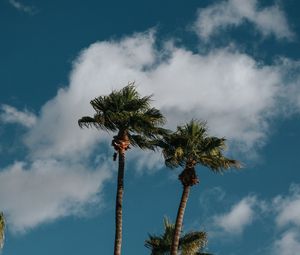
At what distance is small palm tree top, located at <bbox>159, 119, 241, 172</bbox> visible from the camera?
35594 millimetres

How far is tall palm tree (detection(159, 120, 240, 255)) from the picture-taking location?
116 feet

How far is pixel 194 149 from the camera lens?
117 ft

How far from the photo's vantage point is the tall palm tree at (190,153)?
35.5 meters

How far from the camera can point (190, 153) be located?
117 ft

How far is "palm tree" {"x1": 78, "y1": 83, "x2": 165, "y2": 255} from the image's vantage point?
35.1 meters

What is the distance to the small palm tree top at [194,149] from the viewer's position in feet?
117

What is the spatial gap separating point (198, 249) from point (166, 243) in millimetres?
2156

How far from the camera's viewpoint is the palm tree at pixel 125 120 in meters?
35.1

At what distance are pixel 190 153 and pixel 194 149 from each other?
1.02 ft

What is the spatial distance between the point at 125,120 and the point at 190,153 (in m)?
3.96

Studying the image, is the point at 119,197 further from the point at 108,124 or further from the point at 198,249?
the point at 198,249

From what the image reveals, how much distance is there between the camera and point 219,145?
36406 mm

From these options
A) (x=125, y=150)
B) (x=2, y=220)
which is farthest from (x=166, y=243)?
(x=2, y=220)

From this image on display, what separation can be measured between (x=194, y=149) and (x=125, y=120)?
4.07m
